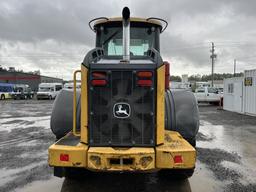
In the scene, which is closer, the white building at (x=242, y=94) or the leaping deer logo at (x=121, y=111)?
the leaping deer logo at (x=121, y=111)

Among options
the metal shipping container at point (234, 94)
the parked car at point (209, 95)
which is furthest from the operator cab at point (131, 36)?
the parked car at point (209, 95)

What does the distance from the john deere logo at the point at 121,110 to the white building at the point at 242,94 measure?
51.2ft

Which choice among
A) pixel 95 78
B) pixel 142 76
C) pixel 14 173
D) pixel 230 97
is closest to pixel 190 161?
pixel 142 76

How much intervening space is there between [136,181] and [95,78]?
234 centimetres

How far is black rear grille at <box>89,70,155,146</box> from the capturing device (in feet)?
13.6

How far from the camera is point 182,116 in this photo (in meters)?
Answer: 5.08

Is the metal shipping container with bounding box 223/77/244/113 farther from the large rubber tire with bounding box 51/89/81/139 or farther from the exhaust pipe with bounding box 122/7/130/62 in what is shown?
the exhaust pipe with bounding box 122/7/130/62

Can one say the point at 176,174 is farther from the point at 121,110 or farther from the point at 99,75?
the point at 99,75

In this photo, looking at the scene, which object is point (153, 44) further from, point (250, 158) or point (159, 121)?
point (250, 158)

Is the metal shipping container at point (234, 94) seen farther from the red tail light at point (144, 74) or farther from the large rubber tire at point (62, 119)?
the red tail light at point (144, 74)

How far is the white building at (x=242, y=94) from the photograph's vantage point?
18.2 meters

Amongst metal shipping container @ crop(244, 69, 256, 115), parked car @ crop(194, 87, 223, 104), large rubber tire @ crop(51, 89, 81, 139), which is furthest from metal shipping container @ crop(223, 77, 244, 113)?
large rubber tire @ crop(51, 89, 81, 139)

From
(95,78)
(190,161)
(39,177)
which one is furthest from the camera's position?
(39,177)

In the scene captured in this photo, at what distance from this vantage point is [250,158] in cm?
734
